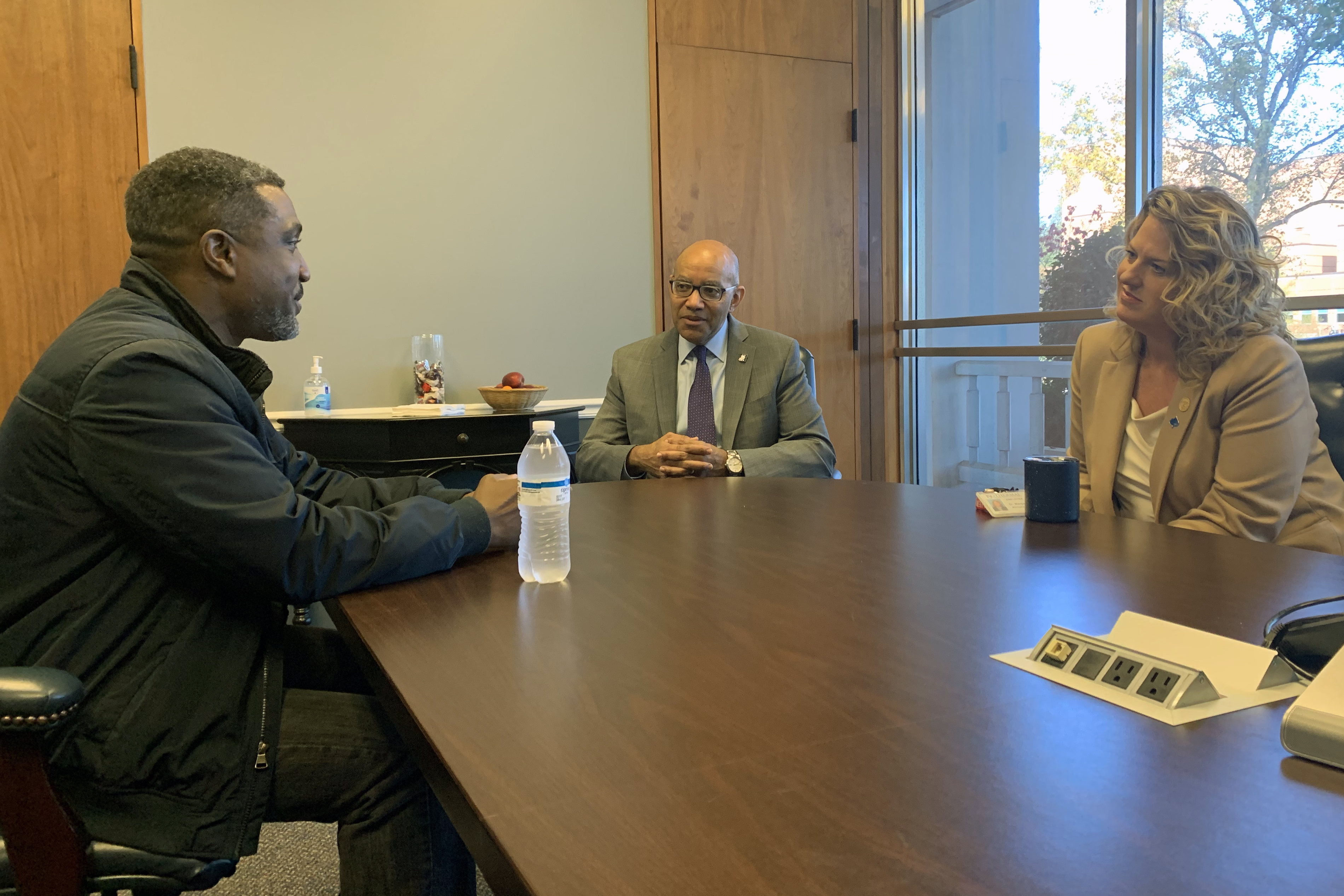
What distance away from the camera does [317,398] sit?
3.36 meters

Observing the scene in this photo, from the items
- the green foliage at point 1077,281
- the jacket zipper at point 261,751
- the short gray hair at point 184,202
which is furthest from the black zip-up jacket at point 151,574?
the green foliage at point 1077,281

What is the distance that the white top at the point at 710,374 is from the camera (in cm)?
283

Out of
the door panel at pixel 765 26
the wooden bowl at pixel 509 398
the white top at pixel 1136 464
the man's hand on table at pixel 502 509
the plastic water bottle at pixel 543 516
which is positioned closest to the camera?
the plastic water bottle at pixel 543 516

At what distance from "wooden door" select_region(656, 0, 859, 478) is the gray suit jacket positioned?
1199 millimetres

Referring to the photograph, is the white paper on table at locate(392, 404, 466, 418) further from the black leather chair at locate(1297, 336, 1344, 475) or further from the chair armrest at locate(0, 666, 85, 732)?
the black leather chair at locate(1297, 336, 1344, 475)

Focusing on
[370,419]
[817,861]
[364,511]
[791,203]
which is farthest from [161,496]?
[791,203]

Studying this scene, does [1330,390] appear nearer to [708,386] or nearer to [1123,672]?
[1123,672]

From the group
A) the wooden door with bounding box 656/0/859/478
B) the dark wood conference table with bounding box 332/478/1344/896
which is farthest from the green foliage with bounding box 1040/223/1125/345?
the dark wood conference table with bounding box 332/478/1344/896

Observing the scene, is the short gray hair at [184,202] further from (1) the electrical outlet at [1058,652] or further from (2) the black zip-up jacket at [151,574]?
(1) the electrical outlet at [1058,652]

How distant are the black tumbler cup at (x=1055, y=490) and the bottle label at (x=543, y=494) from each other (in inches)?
31.2

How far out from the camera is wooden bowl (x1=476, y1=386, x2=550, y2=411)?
332cm

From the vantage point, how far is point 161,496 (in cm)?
113

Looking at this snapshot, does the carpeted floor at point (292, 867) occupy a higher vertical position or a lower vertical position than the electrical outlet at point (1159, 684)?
lower

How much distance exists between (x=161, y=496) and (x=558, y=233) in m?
2.86
